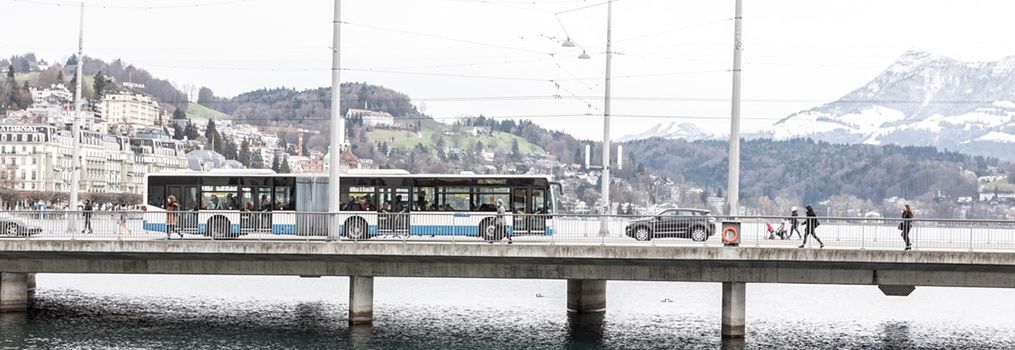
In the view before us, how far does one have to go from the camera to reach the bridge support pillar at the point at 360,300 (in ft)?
159

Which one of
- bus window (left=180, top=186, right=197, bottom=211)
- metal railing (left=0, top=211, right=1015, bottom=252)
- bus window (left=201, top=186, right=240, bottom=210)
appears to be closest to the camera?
metal railing (left=0, top=211, right=1015, bottom=252)

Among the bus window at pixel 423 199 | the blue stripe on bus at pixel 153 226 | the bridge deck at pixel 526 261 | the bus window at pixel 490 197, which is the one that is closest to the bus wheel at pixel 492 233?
the bridge deck at pixel 526 261

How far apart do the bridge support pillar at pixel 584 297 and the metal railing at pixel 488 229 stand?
6.67m

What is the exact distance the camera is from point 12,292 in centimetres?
5172

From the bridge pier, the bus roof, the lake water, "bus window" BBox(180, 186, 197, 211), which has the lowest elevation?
the lake water

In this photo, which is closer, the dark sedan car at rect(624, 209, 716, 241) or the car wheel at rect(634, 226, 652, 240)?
the dark sedan car at rect(624, 209, 716, 241)

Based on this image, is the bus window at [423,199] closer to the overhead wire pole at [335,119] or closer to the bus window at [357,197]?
the bus window at [357,197]

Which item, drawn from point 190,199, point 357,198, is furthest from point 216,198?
point 357,198

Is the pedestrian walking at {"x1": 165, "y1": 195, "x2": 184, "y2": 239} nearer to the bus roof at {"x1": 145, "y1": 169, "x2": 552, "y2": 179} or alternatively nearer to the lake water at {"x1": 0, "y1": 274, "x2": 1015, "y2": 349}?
the lake water at {"x1": 0, "y1": 274, "x2": 1015, "y2": 349}

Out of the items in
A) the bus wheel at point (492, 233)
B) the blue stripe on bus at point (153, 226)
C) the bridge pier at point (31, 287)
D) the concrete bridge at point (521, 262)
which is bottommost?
the bridge pier at point (31, 287)

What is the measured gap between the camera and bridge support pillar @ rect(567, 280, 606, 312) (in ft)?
189

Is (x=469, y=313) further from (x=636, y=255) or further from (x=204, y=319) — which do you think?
(x=636, y=255)

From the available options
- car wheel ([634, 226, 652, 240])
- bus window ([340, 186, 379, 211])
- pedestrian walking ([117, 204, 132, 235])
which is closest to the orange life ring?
car wheel ([634, 226, 652, 240])

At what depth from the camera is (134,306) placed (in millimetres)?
58750
